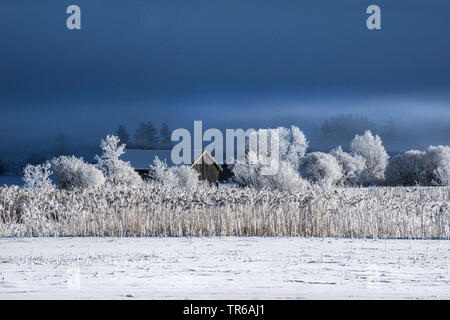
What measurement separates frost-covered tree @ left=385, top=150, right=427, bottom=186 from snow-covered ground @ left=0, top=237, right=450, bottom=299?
117ft

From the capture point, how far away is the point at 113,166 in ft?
113

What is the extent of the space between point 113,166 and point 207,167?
902 centimetres

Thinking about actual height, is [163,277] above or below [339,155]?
below

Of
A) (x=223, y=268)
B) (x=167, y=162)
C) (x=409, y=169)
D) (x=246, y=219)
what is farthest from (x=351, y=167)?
(x=223, y=268)

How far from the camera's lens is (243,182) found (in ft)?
111

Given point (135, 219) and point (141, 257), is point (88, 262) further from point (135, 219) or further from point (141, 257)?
point (135, 219)

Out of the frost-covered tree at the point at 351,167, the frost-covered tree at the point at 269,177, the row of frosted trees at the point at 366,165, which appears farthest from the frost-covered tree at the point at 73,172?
the frost-covered tree at the point at 351,167

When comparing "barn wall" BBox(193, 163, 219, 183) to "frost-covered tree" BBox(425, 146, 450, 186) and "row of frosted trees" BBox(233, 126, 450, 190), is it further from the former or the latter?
"frost-covered tree" BBox(425, 146, 450, 186)

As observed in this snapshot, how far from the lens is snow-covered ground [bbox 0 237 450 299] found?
23.9ft

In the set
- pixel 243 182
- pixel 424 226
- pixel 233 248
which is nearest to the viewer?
pixel 233 248

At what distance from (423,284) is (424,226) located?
629 centimetres

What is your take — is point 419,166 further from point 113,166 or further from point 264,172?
point 113,166
